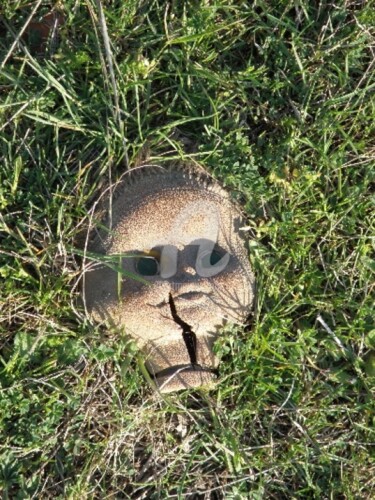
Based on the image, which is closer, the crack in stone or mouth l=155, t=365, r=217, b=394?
the crack in stone

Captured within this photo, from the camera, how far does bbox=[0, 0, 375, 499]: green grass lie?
3.23 meters

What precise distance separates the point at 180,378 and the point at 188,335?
0.19m

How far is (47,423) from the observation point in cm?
321

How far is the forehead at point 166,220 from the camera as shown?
3.09 m

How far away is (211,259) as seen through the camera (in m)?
3.19

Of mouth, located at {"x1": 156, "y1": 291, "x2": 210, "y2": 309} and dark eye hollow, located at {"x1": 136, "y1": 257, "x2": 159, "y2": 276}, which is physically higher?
dark eye hollow, located at {"x1": 136, "y1": 257, "x2": 159, "y2": 276}

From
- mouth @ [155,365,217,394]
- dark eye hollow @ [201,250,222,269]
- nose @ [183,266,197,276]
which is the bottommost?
mouth @ [155,365,217,394]

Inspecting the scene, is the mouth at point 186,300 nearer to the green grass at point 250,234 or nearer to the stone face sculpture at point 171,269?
the stone face sculpture at point 171,269

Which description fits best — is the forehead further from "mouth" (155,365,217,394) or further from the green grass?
"mouth" (155,365,217,394)

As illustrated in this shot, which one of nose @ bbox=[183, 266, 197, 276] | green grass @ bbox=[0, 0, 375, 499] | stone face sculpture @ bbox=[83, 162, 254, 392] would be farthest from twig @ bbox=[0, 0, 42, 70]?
nose @ bbox=[183, 266, 197, 276]

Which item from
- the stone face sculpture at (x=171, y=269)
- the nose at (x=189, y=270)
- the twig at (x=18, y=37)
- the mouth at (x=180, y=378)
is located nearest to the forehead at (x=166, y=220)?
the stone face sculpture at (x=171, y=269)

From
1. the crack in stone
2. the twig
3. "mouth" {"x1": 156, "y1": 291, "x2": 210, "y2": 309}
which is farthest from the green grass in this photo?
"mouth" {"x1": 156, "y1": 291, "x2": 210, "y2": 309}

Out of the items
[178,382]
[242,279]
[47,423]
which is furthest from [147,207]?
[47,423]

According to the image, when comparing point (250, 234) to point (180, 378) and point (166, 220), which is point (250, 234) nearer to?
point (166, 220)
